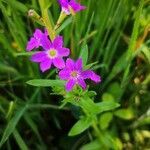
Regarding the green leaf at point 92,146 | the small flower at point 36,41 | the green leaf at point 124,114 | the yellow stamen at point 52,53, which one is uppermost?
the small flower at point 36,41

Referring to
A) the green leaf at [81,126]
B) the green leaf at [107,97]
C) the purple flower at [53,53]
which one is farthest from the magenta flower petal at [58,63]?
the green leaf at [107,97]

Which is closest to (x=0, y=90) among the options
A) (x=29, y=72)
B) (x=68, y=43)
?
(x=29, y=72)

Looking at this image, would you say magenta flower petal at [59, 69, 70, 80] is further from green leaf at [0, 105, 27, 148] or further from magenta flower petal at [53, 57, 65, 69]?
green leaf at [0, 105, 27, 148]

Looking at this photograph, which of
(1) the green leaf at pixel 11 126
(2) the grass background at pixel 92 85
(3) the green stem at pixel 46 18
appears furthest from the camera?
(2) the grass background at pixel 92 85

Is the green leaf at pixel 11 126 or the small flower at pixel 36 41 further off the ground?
the small flower at pixel 36 41

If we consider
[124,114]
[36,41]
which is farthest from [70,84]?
[124,114]

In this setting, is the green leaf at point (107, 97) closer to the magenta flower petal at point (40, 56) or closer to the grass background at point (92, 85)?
the grass background at point (92, 85)
